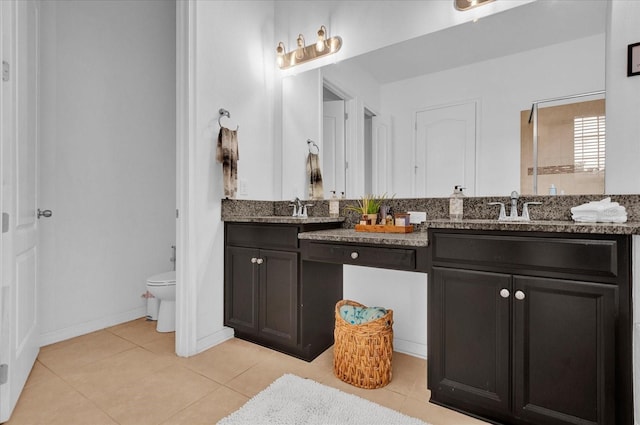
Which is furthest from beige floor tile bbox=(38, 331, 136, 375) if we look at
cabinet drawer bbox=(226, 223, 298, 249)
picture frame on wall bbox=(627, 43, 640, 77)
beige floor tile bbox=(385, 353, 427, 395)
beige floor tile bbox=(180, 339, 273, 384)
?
picture frame on wall bbox=(627, 43, 640, 77)

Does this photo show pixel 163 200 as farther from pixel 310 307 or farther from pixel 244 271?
pixel 310 307

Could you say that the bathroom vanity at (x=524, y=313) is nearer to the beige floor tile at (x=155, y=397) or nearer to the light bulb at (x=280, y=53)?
the beige floor tile at (x=155, y=397)

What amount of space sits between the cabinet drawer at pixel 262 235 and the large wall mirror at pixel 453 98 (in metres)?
0.62

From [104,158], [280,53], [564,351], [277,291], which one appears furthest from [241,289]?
[280,53]

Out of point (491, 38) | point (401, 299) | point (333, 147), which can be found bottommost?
point (401, 299)

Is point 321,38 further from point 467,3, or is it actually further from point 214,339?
point 214,339

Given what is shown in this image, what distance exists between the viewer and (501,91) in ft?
6.26

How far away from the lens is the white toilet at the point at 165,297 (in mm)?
2508

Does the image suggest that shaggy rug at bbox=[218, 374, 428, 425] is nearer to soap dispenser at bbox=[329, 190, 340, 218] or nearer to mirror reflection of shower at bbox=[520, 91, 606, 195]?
soap dispenser at bbox=[329, 190, 340, 218]

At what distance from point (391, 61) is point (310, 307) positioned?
1.74 meters

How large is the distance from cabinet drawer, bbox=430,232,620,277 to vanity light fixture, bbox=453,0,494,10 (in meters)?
1.44

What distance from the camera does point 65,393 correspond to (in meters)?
1.68

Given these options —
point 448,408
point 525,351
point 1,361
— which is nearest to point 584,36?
point 525,351

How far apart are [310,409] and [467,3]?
240 centimetres
